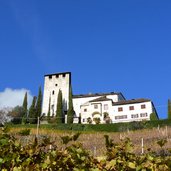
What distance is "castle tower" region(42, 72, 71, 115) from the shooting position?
270 ft

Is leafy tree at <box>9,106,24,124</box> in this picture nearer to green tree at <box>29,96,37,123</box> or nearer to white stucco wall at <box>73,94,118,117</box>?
green tree at <box>29,96,37,123</box>

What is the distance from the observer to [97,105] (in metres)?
76.2

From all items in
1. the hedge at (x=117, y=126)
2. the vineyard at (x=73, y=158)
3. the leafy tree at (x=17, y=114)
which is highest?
the leafy tree at (x=17, y=114)

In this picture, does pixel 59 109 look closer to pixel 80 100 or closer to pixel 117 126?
pixel 80 100

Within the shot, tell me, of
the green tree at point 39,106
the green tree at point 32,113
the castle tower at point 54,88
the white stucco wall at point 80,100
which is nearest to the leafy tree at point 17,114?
the green tree at point 32,113

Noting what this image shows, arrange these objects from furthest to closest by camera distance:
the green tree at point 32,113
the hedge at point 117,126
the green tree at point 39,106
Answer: the green tree at point 39,106 → the green tree at point 32,113 → the hedge at point 117,126

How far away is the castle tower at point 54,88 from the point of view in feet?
270

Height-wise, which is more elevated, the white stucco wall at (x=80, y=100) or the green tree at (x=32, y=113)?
the white stucco wall at (x=80, y=100)

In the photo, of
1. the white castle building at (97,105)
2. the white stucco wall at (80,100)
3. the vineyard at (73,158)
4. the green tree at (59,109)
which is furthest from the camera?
the white stucco wall at (80,100)

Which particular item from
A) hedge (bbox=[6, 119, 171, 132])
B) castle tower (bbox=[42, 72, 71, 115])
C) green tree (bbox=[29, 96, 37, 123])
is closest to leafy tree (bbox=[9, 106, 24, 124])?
green tree (bbox=[29, 96, 37, 123])

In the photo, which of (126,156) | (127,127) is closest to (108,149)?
(126,156)

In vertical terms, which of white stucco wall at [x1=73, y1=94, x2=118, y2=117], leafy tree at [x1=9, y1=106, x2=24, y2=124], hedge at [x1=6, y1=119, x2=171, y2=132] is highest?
white stucco wall at [x1=73, y1=94, x2=118, y2=117]

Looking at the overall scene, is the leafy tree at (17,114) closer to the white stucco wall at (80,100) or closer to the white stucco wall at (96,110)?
the white stucco wall at (80,100)

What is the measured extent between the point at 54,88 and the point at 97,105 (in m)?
14.1
